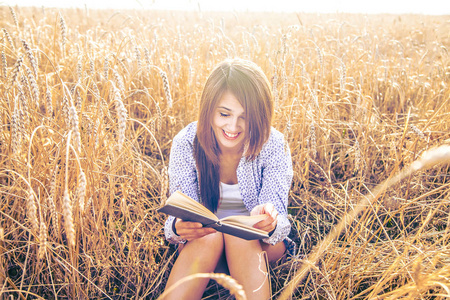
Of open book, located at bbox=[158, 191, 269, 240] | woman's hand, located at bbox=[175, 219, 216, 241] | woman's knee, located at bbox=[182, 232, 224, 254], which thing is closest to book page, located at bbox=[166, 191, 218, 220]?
A: open book, located at bbox=[158, 191, 269, 240]

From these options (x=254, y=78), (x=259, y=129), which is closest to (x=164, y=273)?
(x=259, y=129)

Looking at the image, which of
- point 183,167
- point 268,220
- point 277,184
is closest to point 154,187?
point 183,167

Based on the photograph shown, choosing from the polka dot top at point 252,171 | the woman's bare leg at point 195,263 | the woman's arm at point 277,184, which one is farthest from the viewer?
the polka dot top at point 252,171

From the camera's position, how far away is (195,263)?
1.33m

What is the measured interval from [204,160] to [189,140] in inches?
5.1

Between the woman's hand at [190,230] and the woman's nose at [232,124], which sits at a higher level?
the woman's nose at [232,124]

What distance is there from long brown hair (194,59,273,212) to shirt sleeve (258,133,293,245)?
0.11 metres

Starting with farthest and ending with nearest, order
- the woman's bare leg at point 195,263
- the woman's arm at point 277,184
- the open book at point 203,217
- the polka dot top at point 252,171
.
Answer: the polka dot top at point 252,171 → the woman's arm at point 277,184 → the woman's bare leg at point 195,263 → the open book at point 203,217

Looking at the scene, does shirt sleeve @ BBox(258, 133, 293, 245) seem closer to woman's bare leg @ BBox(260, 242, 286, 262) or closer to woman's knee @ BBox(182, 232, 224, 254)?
woman's bare leg @ BBox(260, 242, 286, 262)

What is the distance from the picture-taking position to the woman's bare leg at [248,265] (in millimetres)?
1291

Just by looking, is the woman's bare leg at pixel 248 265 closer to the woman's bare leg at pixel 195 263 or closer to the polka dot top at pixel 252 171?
the woman's bare leg at pixel 195 263

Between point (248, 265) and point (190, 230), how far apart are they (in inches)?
11.5

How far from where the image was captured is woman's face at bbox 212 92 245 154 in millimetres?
1489

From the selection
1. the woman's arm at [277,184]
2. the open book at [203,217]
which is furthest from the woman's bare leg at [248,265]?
the open book at [203,217]
